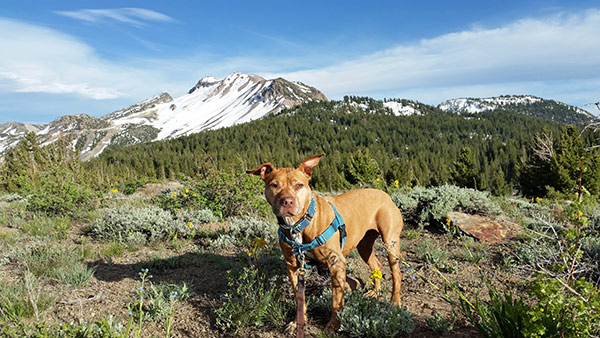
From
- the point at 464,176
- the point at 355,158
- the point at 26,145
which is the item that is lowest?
the point at 464,176

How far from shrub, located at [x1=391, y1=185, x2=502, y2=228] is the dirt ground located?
60cm

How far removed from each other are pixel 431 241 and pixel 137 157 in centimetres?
13853

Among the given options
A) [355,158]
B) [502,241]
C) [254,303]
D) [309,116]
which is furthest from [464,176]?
[309,116]

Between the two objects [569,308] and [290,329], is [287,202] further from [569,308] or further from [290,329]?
[569,308]

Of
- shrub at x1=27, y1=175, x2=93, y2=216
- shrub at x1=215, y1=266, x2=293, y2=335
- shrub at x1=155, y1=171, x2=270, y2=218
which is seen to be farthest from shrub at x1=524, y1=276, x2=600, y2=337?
shrub at x1=27, y1=175, x2=93, y2=216

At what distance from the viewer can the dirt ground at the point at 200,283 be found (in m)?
3.33

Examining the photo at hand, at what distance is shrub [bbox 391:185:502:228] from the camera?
21.9 ft

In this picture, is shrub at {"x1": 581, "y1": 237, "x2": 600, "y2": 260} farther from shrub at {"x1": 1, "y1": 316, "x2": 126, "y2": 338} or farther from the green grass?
shrub at {"x1": 1, "y1": 316, "x2": 126, "y2": 338}

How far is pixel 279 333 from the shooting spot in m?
3.26

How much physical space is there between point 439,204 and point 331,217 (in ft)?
13.8

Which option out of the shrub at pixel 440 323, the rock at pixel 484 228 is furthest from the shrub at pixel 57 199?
the rock at pixel 484 228

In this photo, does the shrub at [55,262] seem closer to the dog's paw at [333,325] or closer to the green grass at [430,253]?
the dog's paw at [333,325]

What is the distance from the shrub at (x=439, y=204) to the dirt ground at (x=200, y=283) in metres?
0.60

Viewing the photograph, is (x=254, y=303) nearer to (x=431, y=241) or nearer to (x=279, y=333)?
(x=279, y=333)
